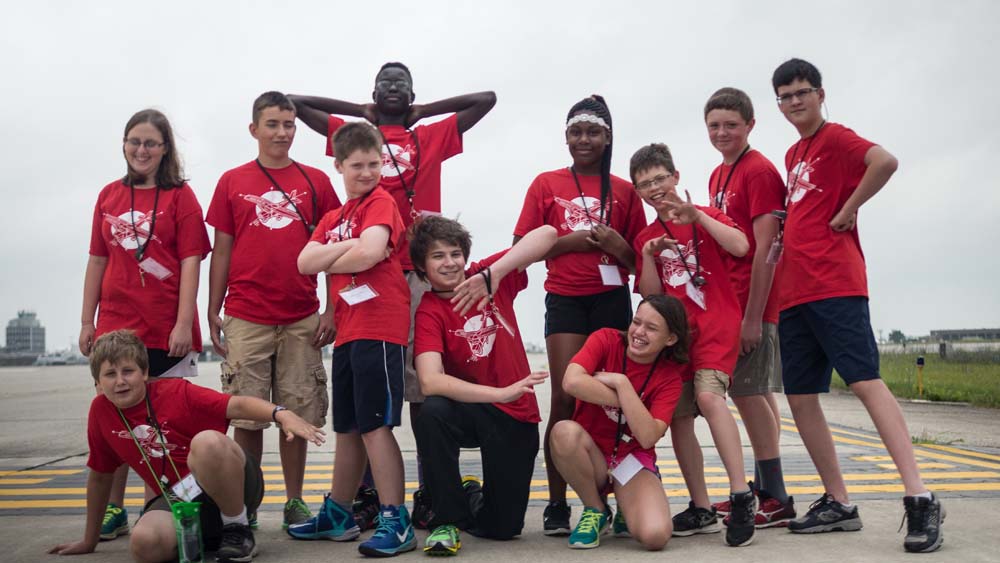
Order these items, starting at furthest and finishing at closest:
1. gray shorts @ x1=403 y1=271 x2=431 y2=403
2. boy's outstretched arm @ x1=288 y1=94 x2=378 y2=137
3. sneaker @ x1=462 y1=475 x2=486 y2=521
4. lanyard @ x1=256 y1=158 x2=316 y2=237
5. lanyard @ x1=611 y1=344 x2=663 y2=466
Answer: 1. boy's outstretched arm @ x1=288 y1=94 x2=378 y2=137
2. gray shorts @ x1=403 y1=271 x2=431 y2=403
3. lanyard @ x1=256 y1=158 x2=316 y2=237
4. sneaker @ x1=462 y1=475 x2=486 y2=521
5. lanyard @ x1=611 y1=344 x2=663 y2=466

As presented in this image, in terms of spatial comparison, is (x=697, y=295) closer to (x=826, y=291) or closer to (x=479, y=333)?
(x=826, y=291)

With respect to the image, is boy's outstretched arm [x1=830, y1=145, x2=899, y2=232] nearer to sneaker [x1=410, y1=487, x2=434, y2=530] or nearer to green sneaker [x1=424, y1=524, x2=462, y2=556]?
green sneaker [x1=424, y1=524, x2=462, y2=556]

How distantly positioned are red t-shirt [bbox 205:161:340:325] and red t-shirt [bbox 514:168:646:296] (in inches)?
48.4

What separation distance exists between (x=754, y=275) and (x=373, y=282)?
1.96m

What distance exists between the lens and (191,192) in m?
4.82

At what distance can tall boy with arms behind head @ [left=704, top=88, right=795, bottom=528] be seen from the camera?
4.47m

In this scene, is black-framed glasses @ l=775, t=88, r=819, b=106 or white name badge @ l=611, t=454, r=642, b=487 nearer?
white name badge @ l=611, t=454, r=642, b=487

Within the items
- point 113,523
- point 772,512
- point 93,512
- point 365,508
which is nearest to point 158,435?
point 93,512

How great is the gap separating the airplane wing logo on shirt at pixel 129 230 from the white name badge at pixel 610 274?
95.5 inches

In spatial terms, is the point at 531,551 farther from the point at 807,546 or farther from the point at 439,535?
the point at 807,546

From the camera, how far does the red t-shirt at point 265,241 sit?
467 cm

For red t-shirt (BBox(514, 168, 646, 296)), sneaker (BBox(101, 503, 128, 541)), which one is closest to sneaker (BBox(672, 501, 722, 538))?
red t-shirt (BBox(514, 168, 646, 296))

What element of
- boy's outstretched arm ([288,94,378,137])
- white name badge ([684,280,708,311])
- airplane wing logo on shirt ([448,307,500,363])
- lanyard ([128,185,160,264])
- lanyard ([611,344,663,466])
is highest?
boy's outstretched arm ([288,94,378,137])

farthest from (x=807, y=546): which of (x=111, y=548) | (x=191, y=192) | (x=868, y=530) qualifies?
(x=191, y=192)
